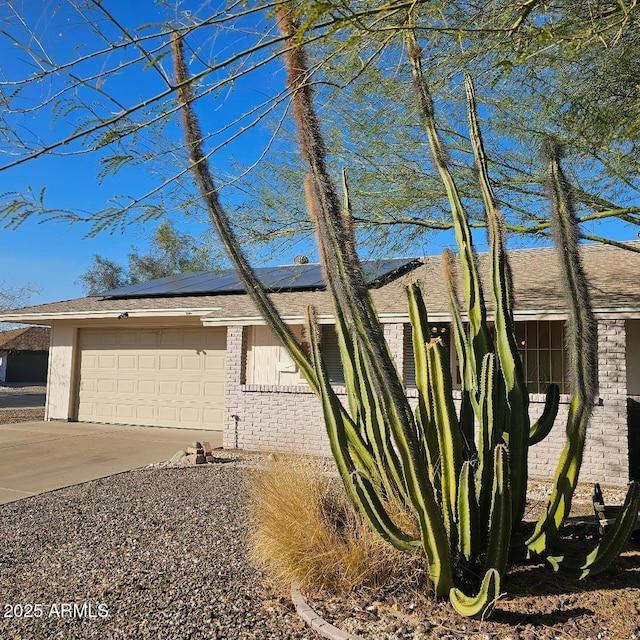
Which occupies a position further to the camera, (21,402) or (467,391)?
(21,402)

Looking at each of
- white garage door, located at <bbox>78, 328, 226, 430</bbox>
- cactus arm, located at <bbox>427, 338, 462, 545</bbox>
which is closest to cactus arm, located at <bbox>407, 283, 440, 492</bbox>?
cactus arm, located at <bbox>427, 338, 462, 545</bbox>

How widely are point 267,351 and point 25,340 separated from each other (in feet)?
117

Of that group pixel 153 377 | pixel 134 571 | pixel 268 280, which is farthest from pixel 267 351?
pixel 134 571

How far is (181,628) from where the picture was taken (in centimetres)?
363

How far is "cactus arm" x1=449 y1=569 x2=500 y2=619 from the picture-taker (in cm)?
336

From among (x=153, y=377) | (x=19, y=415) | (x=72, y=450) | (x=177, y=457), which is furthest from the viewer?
(x=19, y=415)

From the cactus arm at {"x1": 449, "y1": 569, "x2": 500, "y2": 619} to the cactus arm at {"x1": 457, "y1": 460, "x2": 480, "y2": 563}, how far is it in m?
0.32

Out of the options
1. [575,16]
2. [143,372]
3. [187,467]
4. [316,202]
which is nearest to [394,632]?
[316,202]

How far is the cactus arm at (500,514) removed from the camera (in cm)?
356

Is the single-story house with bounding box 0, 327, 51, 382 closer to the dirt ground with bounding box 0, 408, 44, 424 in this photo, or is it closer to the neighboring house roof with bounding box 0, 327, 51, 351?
the neighboring house roof with bounding box 0, 327, 51, 351

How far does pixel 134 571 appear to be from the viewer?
15.2 feet

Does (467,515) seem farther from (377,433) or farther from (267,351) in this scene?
(267,351)

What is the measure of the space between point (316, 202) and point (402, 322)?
6.91 meters

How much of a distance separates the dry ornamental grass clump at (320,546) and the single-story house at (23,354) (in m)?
41.0
